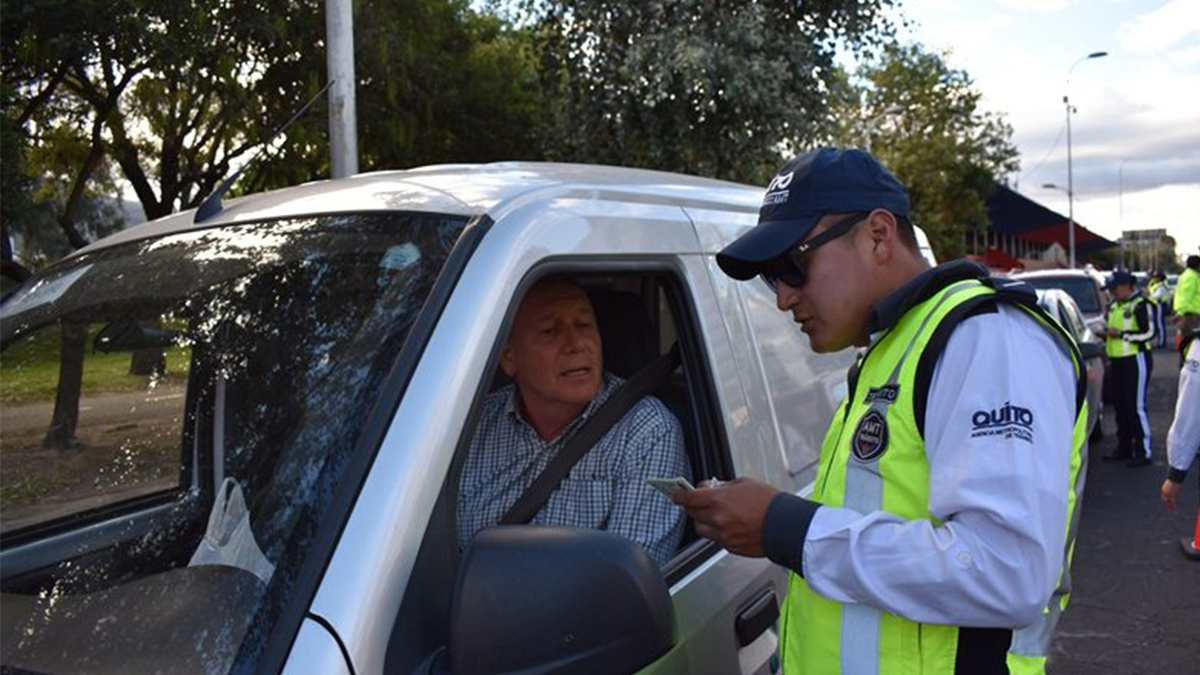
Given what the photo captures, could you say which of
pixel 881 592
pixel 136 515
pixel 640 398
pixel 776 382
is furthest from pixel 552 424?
pixel 881 592

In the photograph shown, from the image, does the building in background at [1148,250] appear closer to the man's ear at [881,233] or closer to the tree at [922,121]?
the tree at [922,121]

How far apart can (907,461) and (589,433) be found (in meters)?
0.90

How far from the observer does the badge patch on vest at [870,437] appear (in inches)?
A: 63.8

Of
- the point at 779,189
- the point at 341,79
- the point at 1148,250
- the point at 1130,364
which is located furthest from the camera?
the point at 1148,250

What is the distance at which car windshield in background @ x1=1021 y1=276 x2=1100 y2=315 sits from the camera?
14.2 m

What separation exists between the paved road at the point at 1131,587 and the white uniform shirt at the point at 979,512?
4117 millimetres

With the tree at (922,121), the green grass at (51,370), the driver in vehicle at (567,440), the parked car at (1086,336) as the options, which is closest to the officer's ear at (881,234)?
the driver in vehicle at (567,440)

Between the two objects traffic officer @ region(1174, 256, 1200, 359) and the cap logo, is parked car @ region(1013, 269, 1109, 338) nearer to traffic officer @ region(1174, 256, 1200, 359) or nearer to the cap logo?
traffic officer @ region(1174, 256, 1200, 359)

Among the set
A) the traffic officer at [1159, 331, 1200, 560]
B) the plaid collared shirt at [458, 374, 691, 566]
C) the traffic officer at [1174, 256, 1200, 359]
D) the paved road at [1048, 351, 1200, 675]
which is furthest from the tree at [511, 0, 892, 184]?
the plaid collared shirt at [458, 374, 691, 566]

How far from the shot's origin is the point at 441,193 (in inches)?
77.5

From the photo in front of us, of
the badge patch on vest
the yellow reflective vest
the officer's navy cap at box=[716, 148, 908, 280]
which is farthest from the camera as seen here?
the yellow reflective vest

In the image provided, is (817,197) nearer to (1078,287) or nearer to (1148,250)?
(1078,287)

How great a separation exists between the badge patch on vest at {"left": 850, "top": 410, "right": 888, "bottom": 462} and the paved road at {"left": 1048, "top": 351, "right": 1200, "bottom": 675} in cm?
410

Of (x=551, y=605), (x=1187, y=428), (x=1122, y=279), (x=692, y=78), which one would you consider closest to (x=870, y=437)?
(x=551, y=605)
